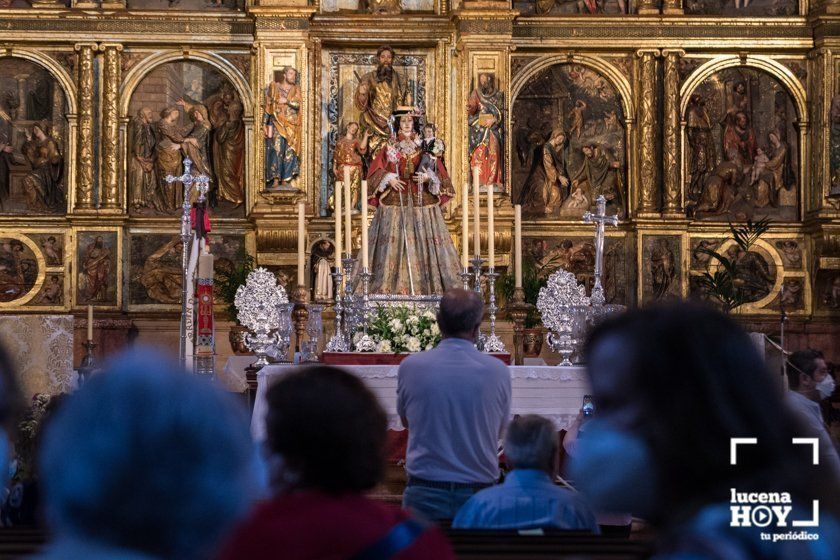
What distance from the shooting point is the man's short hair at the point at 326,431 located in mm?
2451

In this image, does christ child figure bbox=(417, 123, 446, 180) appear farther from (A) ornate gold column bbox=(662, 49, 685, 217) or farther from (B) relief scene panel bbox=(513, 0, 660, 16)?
(B) relief scene panel bbox=(513, 0, 660, 16)

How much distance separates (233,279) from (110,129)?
8.57 ft

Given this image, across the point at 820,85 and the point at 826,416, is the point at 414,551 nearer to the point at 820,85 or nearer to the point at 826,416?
the point at 826,416

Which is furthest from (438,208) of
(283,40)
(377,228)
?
Answer: (283,40)

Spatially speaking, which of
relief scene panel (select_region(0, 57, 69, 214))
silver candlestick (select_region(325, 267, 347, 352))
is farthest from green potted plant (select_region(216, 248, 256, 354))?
silver candlestick (select_region(325, 267, 347, 352))

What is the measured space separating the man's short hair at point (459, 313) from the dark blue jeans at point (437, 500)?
685 mm

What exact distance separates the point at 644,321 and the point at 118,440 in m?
0.76

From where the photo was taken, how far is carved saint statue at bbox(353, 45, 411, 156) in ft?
55.4

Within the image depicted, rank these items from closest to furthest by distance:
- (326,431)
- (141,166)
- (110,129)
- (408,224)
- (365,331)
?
1. (326,431)
2. (365,331)
3. (408,224)
4. (110,129)
5. (141,166)

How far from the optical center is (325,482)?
8.15 feet

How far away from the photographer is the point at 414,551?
2354 mm

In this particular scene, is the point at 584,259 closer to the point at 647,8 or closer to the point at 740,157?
→ the point at 740,157

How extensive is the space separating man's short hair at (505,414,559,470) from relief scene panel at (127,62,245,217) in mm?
12754

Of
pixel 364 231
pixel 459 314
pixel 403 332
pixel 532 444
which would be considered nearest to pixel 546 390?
pixel 403 332
